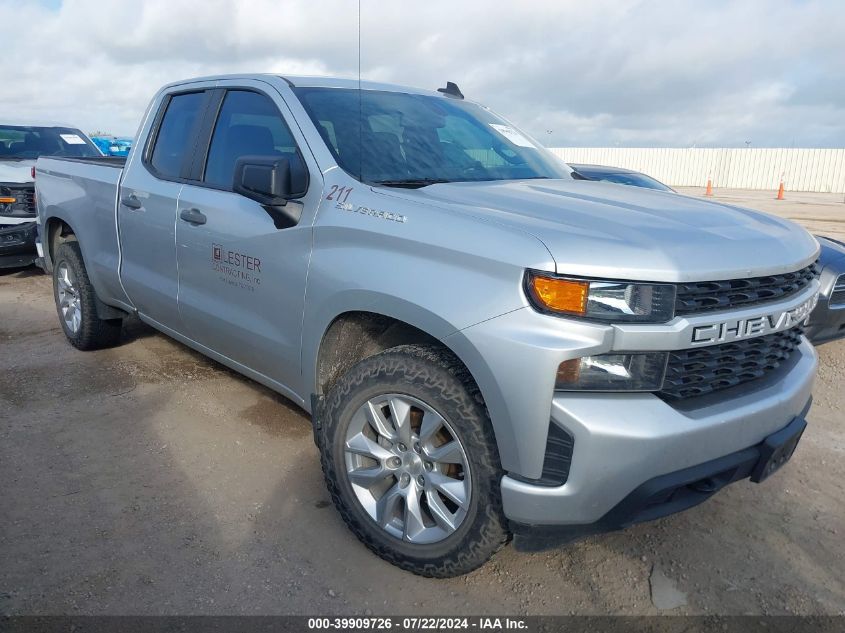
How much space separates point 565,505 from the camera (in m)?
2.07

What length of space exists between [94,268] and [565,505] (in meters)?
3.80

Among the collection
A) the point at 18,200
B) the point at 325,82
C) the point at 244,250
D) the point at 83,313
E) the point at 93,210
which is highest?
the point at 325,82

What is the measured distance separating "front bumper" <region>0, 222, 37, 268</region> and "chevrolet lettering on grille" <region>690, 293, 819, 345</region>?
25.5 feet

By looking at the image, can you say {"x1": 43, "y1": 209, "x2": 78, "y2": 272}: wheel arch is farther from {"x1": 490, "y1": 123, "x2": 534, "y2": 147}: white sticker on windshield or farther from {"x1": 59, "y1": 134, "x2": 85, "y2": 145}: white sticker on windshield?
{"x1": 59, "y1": 134, "x2": 85, "y2": 145}: white sticker on windshield

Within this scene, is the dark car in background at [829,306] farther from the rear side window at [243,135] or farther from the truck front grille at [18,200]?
the truck front grille at [18,200]

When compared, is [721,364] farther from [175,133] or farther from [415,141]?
[175,133]

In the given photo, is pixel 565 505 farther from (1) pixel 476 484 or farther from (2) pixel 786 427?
(2) pixel 786 427

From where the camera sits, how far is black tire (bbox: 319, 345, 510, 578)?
222 centimetres

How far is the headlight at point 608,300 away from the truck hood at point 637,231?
1.5 inches

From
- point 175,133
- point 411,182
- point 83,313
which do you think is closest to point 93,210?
point 83,313

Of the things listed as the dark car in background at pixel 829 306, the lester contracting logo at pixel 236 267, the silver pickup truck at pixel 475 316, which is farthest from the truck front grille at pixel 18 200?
the dark car in background at pixel 829 306

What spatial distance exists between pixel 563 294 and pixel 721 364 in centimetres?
62

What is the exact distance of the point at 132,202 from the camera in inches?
160

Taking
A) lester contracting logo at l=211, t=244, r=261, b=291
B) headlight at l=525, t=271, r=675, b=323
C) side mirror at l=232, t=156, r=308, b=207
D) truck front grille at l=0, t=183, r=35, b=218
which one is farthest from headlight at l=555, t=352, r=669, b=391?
truck front grille at l=0, t=183, r=35, b=218
